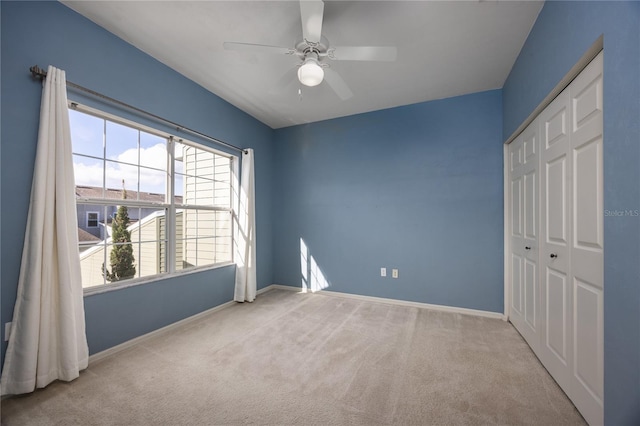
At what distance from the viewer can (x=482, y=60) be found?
2.49 meters

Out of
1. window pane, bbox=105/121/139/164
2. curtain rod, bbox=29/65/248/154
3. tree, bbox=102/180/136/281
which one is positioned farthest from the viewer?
tree, bbox=102/180/136/281

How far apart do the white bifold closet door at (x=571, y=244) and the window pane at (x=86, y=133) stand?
3476 mm

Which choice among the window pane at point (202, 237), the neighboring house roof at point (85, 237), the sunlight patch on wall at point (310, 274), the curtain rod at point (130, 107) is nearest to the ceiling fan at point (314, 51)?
the curtain rod at point (130, 107)

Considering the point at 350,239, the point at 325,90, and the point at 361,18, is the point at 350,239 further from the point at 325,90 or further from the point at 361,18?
the point at 361,18

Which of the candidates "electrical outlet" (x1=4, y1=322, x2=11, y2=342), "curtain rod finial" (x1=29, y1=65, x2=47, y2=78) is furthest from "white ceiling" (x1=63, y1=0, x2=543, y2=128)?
"electrical outlet" (x1=4, y1=322, x2=11, y2=342)

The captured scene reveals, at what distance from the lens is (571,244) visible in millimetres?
1615

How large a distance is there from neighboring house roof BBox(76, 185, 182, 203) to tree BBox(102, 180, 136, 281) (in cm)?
6

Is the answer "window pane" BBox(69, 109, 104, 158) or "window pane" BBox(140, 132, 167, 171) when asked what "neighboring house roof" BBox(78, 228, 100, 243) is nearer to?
"window pane" BBox(69, 109, 104, 158)

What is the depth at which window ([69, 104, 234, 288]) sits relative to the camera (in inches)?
85.2

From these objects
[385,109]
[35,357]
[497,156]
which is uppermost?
[385,109]

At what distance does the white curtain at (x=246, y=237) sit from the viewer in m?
3.51

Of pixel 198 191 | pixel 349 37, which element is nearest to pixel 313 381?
pixel 198 191

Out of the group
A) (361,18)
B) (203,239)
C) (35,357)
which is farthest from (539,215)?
(35,357)

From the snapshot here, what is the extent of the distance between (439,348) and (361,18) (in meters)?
2.83
